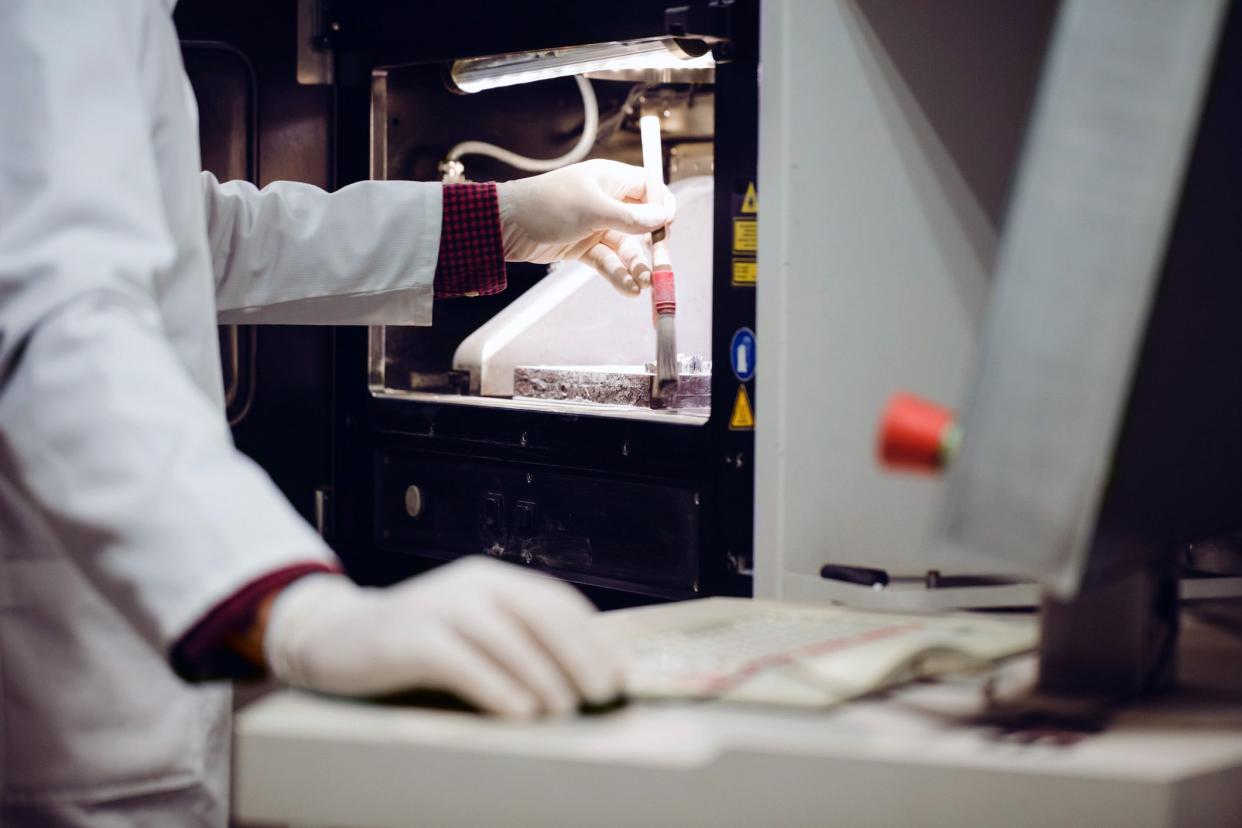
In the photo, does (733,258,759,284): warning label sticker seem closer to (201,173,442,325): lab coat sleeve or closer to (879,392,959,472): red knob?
(201,173,442,325): lab coat sleeve

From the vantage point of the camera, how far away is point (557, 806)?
650mm

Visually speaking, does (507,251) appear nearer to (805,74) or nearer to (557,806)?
(805,74)

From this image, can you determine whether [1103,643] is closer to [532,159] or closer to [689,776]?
[689,776]

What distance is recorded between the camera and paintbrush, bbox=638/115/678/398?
5.58 feet

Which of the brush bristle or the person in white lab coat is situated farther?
the brush bristle

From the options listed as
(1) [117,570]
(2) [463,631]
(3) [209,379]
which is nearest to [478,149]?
(3) [209,379]

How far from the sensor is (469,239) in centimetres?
171

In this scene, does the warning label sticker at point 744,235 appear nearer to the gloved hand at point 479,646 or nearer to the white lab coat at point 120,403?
the white lab coat at point 120,403

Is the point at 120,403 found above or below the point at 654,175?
below

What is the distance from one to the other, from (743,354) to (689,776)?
2.97 feet

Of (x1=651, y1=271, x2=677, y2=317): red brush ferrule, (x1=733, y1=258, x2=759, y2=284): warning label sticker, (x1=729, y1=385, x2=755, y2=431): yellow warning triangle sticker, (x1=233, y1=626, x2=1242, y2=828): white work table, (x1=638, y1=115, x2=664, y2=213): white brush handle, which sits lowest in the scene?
(x1=233, y1=626, x2=1242, y2=828): white work table

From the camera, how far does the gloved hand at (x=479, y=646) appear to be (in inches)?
26.8

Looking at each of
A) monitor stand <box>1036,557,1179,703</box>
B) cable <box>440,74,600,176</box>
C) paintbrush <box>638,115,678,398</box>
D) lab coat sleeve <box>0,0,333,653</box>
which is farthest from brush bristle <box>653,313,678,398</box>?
monitor stand <box>1036,557,1179,703</box>

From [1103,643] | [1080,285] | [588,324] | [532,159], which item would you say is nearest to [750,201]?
[588,324]
